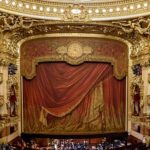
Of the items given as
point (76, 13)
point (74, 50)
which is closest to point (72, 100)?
point (74, 50)

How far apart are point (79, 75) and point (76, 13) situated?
2775 mm

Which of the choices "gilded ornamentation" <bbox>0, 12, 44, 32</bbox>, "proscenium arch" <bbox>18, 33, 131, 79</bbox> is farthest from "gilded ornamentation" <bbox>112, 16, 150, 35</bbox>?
"gilded ornamentation" <bbox>0, 12, 44, 32</bbox>

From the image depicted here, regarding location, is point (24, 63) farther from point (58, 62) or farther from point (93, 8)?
point (93, 8)

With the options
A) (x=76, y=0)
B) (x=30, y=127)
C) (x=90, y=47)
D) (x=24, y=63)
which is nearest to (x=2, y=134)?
(x=30, y=127)

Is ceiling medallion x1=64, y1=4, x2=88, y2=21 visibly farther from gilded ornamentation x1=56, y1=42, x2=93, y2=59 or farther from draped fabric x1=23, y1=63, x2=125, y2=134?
draped fabric x1=23, y1=63, x2=125, y2=134

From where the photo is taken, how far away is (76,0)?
12570 millimetres

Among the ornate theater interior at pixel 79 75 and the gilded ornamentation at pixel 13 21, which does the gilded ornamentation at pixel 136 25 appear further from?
the gilded ornamentation at pixel 13 21

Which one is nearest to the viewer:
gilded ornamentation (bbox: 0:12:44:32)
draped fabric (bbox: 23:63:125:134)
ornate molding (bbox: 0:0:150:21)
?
gilded ornamentation (bbox: 0:12:44:32)

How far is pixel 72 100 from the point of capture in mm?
13312

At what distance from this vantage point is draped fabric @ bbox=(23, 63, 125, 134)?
1315cm

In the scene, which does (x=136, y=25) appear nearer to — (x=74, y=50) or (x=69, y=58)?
(x=74, y=50)

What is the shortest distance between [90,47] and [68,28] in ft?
4.59

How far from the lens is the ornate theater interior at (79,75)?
12336 mm

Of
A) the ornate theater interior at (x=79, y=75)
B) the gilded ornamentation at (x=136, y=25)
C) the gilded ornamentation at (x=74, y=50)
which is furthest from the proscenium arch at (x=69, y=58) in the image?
the gilded ornamentation at (x=136, y=25)
